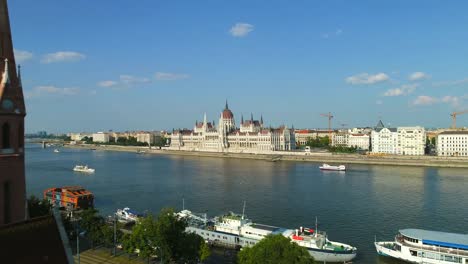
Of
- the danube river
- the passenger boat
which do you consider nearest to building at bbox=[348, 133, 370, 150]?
the danube river

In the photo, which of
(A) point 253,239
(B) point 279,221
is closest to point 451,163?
(B) point 279,221

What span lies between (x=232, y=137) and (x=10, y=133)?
93.5 m

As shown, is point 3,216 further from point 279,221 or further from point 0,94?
point 279,221

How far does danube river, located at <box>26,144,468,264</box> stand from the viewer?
80.0ft

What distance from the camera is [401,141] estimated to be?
Result: 255 feet

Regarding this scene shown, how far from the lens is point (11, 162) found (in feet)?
21.2

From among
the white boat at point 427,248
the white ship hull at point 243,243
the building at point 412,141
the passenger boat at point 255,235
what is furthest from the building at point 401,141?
the white ship hull at point 243,243

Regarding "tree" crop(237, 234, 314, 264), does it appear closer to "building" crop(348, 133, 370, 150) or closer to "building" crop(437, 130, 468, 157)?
"building" crop(437, 130, 468, 157)

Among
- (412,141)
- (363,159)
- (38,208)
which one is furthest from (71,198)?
(412,141)

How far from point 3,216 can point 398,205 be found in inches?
1102

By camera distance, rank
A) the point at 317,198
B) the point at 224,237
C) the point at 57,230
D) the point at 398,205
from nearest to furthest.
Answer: the point at 57,230
the point at 224,237
the point at 398,205
the point at 317,198

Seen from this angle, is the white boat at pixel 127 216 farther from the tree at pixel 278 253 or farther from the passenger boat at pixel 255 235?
the tree at pixel 278 253

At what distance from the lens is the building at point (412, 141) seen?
7500 cm

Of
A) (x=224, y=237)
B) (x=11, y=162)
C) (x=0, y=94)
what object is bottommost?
(x=224, y=237)
